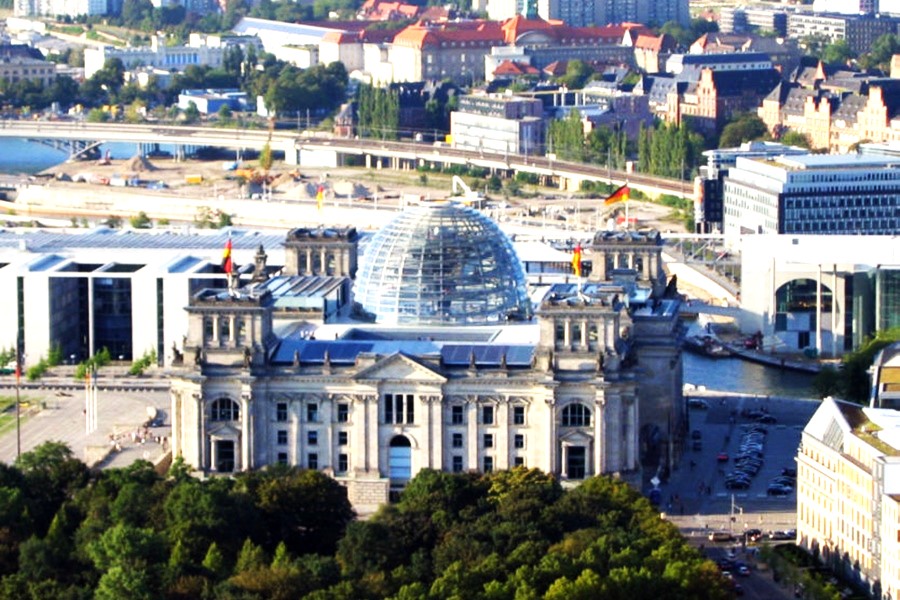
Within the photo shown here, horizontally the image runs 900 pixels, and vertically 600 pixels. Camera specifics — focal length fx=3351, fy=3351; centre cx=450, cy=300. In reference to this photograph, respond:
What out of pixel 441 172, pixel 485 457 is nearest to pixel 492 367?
→ pixel 485 457

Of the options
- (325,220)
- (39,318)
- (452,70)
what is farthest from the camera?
(452,70)

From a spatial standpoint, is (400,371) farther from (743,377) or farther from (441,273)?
(743,377)

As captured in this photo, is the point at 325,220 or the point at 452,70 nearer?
the point at 325,220

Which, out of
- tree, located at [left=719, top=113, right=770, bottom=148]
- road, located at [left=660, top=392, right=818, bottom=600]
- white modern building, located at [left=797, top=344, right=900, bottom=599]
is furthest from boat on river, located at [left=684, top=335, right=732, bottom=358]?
tree, located at [left=719, top=113, right=770, bottom=148]

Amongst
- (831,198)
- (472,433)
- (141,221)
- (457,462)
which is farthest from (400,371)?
(141,221)

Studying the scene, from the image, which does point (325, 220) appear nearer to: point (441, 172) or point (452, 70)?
point (441, 172)
